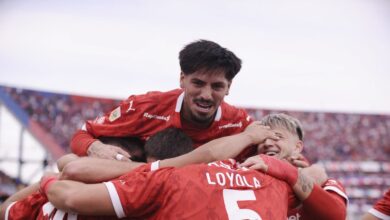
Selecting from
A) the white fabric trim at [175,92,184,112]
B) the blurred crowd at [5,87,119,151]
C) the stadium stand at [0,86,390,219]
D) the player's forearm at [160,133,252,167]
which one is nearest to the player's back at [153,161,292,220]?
the player's forearm at [160,133,252,167]

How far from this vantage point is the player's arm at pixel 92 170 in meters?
2.98

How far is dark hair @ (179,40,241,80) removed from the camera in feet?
12.6

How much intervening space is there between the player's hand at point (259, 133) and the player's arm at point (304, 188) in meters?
0.41

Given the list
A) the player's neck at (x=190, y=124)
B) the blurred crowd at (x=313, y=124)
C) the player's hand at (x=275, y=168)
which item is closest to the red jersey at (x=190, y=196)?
the player's hand at (x=275, y=168)

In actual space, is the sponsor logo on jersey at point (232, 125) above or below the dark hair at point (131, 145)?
above

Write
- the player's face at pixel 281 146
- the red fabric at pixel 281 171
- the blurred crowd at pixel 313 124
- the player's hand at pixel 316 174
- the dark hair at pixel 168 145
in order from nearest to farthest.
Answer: the red fabric at pixel 281 171
the dark hair at pixel 168 145
the player's hand at pixel 316 174
the player's face at pixel 281 146
the blurred crowd at pixel 313 124

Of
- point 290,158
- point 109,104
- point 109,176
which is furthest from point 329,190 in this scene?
point 109,104

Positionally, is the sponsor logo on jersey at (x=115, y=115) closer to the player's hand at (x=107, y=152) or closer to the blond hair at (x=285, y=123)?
the player's hand at (x=107, y=152)

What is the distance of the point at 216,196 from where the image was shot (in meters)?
2.72

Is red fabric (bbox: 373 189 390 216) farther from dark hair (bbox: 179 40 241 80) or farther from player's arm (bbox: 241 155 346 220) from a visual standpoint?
dark hair (bbox: 179 40 241 80)

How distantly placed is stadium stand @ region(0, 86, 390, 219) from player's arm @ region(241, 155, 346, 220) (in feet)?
68.3

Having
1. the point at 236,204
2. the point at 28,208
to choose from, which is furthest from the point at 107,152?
the point at 236,204

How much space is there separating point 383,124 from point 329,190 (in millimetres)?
27614

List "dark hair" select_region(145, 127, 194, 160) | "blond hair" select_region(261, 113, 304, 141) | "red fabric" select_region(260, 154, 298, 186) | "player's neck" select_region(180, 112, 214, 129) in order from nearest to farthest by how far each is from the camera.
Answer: "red fabric" select_region(260, 154, 298, 186)
"dark hair" select_region(145, 127, 194, 160)
"blond hair" select_region(261, 113, 304, 141)
"player's neck" select_region(180, 112, 214, 129)
